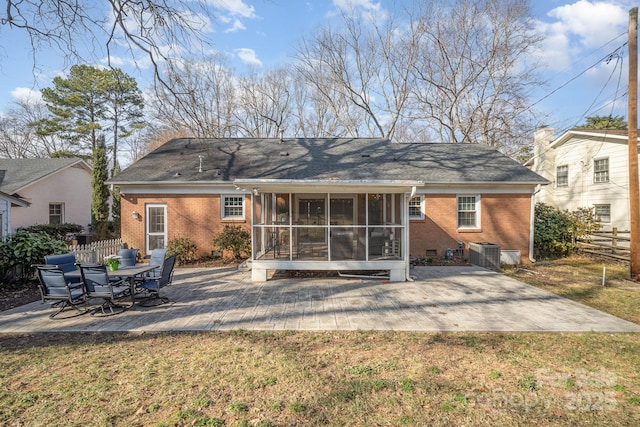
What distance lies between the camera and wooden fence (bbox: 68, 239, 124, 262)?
9.98 meters

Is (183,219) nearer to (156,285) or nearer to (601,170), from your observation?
(156,285)

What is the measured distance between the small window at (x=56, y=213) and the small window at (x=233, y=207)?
45.4 ft

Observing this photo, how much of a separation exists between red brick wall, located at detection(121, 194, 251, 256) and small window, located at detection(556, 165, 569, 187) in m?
18.3

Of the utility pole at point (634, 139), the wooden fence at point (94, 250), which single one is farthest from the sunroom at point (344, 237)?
the utility pole at point (634, 139)

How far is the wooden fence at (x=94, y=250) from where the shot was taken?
9984mm

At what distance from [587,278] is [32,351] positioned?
1389 cm

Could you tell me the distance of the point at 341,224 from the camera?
998cm

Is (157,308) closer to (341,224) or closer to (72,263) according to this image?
(72,263)

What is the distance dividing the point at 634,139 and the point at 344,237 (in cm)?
927

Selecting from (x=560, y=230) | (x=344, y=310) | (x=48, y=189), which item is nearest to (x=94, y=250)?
(x=344, y=310)

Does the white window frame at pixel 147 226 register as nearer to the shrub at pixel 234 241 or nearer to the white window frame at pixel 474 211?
the shrub at pixel 234 241

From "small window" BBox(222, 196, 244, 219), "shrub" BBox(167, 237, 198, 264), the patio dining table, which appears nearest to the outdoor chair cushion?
the patio dining table

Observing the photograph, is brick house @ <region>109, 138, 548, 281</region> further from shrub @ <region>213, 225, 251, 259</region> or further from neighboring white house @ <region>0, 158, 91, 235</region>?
neighboring white house @ <region>0, 158, 91, 235</region>

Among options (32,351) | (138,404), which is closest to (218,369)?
(138,404)
